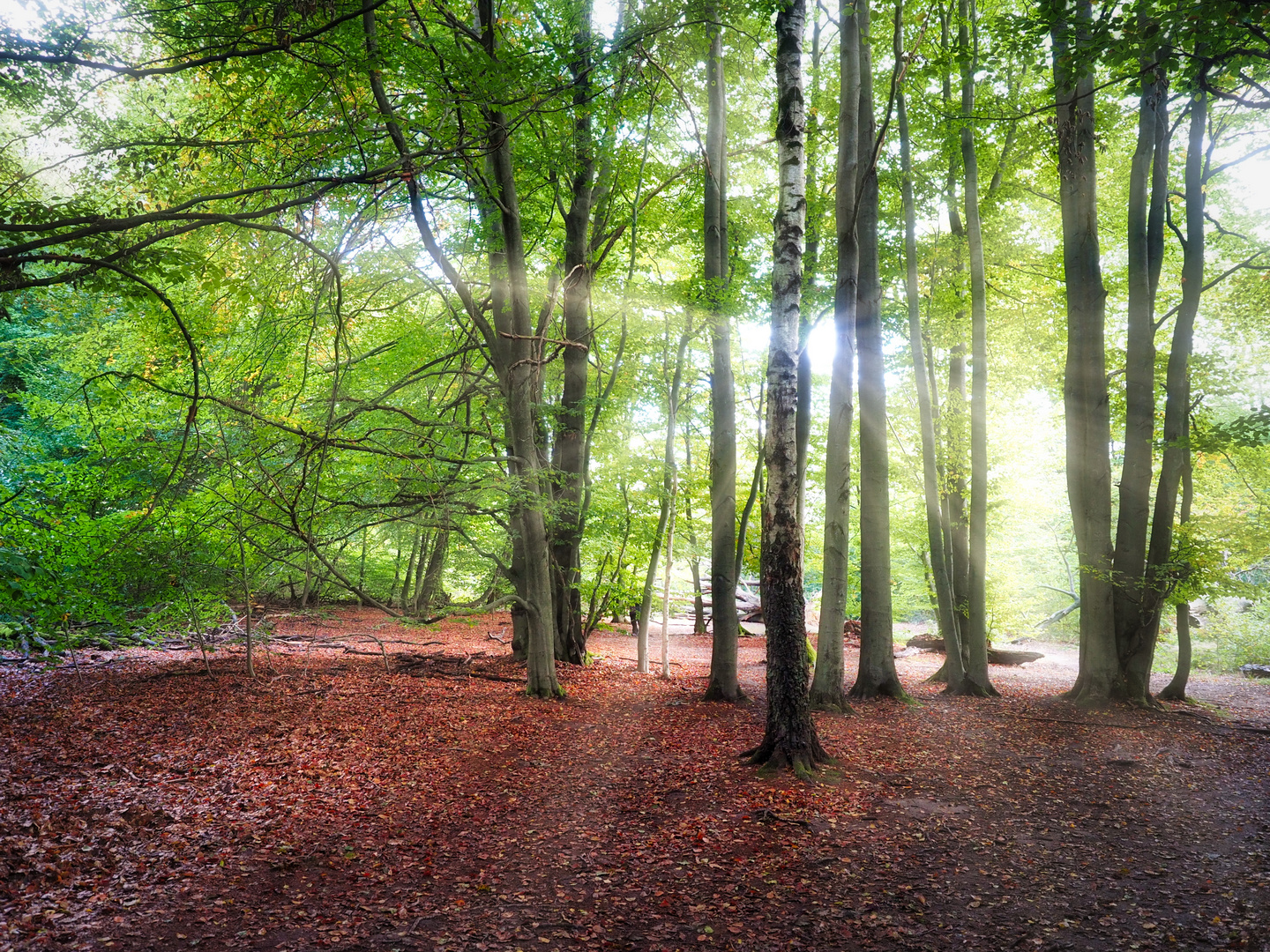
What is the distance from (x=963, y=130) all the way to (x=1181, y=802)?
10.4 metres

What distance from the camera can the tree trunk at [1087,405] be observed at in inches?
376

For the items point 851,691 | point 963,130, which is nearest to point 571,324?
point 963,130

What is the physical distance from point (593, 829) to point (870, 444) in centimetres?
717

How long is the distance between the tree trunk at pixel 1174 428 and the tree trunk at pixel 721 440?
5819 mm

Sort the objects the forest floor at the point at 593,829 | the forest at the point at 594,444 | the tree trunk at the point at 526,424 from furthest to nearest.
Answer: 1. the tree trunk at the point at 526,424
2. the forest at the point at 594,444
3. the forest floor at the point at 593,829

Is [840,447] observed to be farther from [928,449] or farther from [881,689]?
[881,689]

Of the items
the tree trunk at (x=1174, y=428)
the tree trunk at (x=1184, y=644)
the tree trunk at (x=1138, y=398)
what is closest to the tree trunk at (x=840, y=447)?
the tree trunk at (x=1138, y=398)

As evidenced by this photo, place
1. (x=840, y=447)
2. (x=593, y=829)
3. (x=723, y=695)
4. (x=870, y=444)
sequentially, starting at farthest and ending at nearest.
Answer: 1. (x=723, y=695)
2. (x=870, y=444)
3. (x=840, y=447)
4. (x=593, y=829)

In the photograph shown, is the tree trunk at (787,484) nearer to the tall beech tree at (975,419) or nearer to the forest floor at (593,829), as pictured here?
the forest floor at (593,829)

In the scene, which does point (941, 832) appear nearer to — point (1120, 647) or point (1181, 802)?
point (1181, 802)

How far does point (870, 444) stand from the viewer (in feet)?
33.5

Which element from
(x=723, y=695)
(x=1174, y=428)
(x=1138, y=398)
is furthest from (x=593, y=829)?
(x=1174, y=428)

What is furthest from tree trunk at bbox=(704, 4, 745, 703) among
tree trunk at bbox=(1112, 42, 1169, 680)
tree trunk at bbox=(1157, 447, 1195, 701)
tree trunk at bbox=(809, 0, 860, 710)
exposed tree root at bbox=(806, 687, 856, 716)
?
tree trunk at bbox=(1157, 447, 1195, 701)

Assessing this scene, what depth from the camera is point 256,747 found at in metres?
6.78
